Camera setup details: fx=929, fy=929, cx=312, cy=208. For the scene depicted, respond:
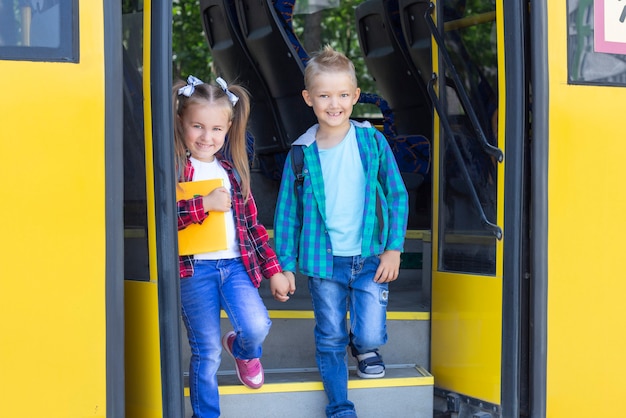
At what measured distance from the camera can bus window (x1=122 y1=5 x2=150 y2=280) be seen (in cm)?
296

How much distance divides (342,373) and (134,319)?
0.83 meters

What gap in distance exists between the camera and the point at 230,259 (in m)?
3.33

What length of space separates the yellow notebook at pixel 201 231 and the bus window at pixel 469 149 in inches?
38.0

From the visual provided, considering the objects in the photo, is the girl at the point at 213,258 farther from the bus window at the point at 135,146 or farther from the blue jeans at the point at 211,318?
the bus window at the point at 135,146

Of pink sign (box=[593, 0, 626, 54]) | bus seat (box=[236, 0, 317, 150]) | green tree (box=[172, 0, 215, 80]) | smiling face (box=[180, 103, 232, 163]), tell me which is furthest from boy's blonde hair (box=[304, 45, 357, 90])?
green tree (box=[172, 0, 215, 80])

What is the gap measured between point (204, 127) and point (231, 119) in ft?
0.49

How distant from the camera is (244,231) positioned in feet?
10.9

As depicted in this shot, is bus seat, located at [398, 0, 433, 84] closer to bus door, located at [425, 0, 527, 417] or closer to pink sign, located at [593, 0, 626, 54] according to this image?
bus door, located at [425, 0, 527, 417]

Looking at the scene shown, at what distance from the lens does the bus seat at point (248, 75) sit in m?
5.42

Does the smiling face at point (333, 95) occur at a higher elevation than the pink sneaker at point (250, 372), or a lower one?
higher

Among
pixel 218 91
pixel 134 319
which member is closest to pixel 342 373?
pixel 134 319
